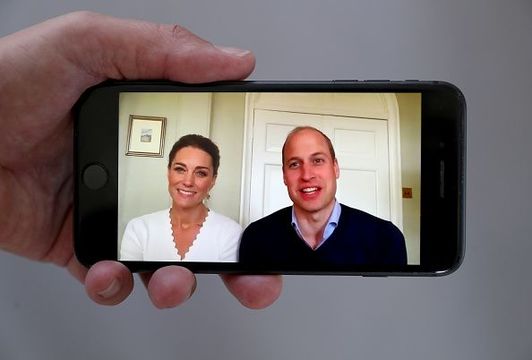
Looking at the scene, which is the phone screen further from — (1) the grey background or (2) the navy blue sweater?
(1) the grey background

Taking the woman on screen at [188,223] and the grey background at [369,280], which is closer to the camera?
the woman on screen at [188,223]

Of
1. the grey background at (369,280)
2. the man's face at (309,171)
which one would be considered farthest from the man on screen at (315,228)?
the grey background at (369,280)

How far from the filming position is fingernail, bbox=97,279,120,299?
0.93 ft

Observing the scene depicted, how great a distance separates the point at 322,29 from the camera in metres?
0.41

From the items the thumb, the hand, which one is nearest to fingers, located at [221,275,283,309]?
the hand

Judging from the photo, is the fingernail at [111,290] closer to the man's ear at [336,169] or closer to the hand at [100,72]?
the hand at [100,72]

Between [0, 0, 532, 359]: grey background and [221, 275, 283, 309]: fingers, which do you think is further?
[0, 0, 532, 359]: grey background

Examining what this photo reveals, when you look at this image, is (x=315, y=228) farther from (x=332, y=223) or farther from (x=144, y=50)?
(x=144, y=50)

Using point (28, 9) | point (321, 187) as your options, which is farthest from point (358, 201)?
point (28, 9)

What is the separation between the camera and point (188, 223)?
298 millimetres

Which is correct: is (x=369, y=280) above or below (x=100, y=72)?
below

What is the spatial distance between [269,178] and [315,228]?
0.13 feet

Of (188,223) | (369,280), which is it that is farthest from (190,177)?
(369,280)

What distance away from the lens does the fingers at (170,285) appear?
0.93 feet
